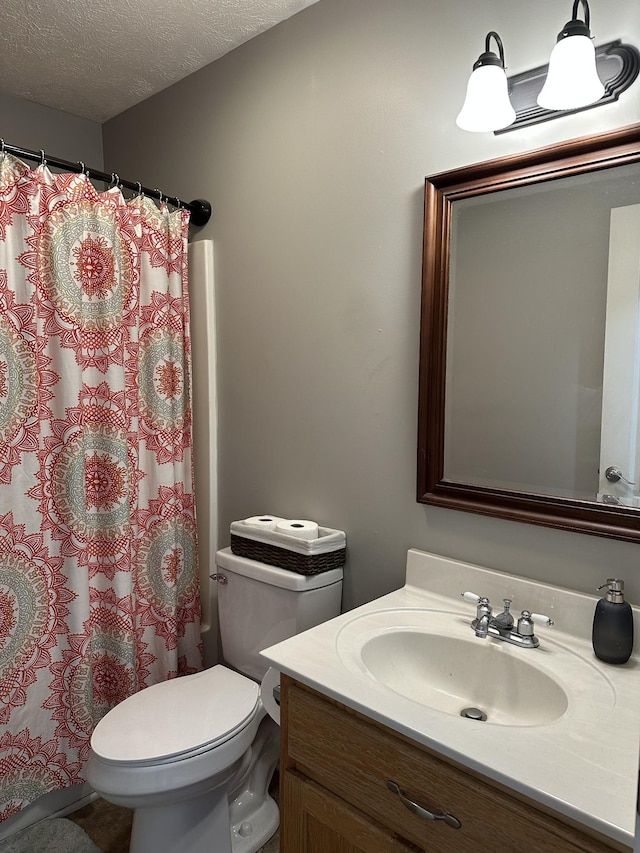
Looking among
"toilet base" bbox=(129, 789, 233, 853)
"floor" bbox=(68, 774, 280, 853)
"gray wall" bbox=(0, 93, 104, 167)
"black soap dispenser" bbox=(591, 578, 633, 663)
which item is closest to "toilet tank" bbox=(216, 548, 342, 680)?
"toilet base" bbox=(129, 789, 233, 853)

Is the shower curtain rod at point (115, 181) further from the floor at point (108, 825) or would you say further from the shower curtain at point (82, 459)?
the floor at point (108, 825)

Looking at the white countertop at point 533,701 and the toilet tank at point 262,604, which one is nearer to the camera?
the white countertop at point 533,701

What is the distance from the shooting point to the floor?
178 centimetres

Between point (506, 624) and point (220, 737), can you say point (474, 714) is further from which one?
point (220, 737)

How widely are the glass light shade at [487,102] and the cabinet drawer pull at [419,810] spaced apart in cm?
135

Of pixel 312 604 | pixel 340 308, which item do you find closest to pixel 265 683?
pixel 312 604

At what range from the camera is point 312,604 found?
1.73 m

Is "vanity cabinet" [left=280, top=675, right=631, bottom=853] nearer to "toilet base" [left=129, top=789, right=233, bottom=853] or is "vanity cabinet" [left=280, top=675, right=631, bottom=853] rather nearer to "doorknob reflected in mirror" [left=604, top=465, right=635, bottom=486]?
"toilet base" [left=129, top=789, right=233, bottom=853]

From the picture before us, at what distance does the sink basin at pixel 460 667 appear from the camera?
1.20 m

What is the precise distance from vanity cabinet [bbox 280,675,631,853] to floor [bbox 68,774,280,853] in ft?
2.40

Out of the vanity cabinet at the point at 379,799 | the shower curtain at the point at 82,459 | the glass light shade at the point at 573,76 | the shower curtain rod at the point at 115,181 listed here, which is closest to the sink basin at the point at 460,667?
the vanity cabinet at the point at 379,799

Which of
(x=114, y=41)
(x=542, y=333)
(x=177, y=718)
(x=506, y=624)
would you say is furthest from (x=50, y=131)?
(x=506, y=624)

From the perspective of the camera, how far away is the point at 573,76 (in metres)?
1.18

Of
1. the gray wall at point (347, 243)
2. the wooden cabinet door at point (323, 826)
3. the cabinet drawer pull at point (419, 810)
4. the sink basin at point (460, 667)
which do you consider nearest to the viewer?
the cabinet drawer pull at point (419, 810)
